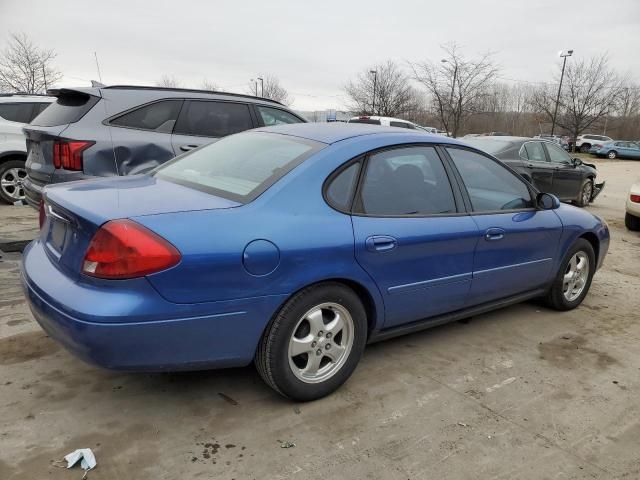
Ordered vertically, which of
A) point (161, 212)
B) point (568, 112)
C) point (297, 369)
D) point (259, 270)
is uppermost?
point (568, 112)

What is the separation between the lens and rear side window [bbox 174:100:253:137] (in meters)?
5.57

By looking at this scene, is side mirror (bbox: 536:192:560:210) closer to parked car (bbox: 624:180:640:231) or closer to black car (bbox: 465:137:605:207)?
black car (bbox: 465:137:605:207)

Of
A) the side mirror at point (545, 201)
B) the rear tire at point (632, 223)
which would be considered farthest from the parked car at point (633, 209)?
the side mirror at point (545, 201)

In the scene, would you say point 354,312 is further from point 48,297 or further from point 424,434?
point 48,297

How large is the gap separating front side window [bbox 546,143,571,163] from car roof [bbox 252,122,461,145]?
25.3 ft

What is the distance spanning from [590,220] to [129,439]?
411cm

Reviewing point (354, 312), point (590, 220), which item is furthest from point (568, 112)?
point (354, 312)

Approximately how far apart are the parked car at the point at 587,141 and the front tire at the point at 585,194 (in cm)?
3130

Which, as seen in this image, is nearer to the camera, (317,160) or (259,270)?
(259,270)

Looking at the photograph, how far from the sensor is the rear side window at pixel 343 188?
9.17 feet

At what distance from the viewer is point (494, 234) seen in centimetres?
356

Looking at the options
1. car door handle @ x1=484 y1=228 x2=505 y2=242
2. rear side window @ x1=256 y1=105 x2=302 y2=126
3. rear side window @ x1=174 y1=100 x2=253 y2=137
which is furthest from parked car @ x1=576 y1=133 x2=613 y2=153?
car door handle @ x1=484 y1=228 x2=505 y2=242

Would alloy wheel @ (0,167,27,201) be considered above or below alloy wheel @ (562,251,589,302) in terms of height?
above

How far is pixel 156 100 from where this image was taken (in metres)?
5.37
